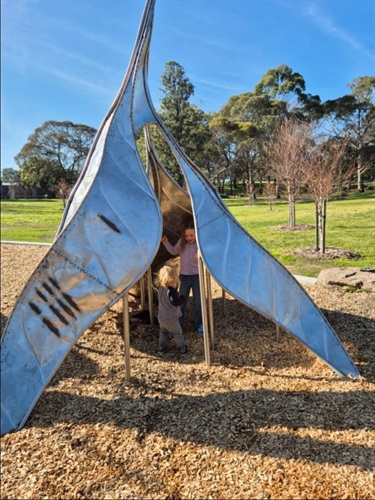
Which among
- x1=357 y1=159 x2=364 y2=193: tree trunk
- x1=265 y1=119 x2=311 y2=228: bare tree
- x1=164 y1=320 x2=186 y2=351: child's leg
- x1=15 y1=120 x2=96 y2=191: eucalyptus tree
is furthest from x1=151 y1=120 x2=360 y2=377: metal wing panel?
x1=15 y1=120 x2=96 y2=191: eucalyptus tree

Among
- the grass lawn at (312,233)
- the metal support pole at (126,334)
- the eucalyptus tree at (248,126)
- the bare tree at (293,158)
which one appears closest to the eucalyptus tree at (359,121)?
the grass lawn at (312,233)

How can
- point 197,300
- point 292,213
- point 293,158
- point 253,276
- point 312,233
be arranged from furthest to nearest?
point 292,213
point 293,158
point 312,233
point 197,300
point 253,276

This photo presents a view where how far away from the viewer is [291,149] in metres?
12.9

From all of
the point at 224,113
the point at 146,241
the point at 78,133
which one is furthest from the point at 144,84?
the point at 78,133

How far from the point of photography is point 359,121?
10.8 meters

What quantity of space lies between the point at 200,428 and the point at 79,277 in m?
1.79

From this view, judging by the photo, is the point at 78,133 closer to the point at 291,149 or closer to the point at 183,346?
the point at 291,149

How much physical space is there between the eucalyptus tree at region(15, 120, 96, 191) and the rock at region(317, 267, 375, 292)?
1022 inches

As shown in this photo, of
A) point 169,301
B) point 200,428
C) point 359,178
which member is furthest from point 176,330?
point 359,178

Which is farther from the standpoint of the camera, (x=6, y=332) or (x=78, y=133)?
(x=78, y=133)

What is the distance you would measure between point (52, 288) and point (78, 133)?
35226 mm

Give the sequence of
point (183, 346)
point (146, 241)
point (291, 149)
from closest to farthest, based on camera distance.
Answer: point (146, 241) < point (183, 346) < point (291, 149)

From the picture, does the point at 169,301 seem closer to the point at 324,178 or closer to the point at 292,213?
the point at 324,178

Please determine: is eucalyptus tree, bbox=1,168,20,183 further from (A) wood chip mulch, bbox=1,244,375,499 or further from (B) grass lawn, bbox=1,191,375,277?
(A) wood chip mulch, bbox=1,244,375,499
